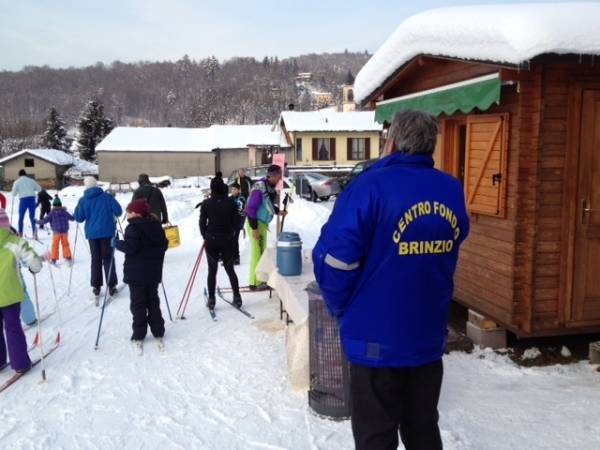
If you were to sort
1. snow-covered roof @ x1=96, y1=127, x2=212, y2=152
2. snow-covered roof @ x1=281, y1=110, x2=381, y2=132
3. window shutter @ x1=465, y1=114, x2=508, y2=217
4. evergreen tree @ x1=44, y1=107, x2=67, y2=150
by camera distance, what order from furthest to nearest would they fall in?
evergreen tree @ x1=44, y1=107, x2=67, y2=150 → snow-covered roof @ x1=96, y1=127, x2=212, y2=152 → snow-covered roof @ x1=281, y1=110, x2=381, y2=132 → window shutter @ x1=465, y1=114, x2=508, y2=217

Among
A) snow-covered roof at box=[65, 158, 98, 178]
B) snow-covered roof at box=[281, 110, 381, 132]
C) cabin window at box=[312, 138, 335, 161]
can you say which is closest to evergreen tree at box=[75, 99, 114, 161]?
snow-covered roof at box=[65, 158, 98, 178]

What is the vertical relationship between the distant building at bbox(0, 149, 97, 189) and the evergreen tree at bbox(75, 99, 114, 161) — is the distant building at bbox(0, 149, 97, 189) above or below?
below

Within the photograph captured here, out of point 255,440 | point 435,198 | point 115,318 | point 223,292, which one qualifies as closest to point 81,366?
point 115,318

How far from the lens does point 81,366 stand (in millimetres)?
5363

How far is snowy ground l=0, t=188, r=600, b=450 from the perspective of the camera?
3867 mm

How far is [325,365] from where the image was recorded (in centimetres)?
412

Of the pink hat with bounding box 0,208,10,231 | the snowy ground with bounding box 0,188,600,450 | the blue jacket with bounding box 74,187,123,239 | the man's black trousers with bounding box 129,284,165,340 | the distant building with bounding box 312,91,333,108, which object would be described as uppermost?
the distant building with bounding box 312,91,333,108

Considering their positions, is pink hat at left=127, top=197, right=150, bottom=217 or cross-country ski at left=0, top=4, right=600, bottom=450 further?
pink hat at left=127, top=197, right=150, bottom=217

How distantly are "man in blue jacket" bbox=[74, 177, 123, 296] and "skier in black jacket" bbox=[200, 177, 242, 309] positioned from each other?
1.72m

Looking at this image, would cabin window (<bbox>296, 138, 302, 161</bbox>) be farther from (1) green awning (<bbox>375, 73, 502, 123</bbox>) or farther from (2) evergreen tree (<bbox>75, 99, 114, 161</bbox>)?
(1) green awning (<bbox>375, 73, 502, 123</bbox>)

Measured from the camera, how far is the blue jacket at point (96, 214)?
7809 mm

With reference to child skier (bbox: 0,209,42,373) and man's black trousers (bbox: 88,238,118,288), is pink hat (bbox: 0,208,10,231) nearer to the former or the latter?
child skier (bbox: 0,209,42,373)

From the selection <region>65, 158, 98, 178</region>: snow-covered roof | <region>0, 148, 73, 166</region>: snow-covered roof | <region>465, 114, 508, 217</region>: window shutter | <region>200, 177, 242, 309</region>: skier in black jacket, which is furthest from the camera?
<region>65, 158, 98, 178</region>: snow-covered roof

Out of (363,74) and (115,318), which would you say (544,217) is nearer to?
(363,74)
